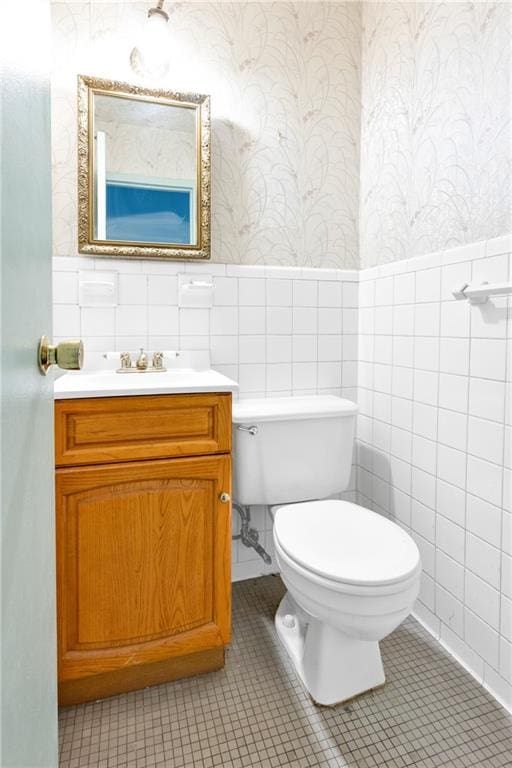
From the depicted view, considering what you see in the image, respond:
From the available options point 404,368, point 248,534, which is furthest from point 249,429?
point 404,368

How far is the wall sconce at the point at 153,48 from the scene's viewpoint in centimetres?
145

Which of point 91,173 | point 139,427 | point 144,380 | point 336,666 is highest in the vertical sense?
point 91,173

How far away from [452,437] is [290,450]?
0.52 meters

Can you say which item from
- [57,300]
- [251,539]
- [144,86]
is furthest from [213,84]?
[251,539]

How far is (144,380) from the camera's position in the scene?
60.0 inches

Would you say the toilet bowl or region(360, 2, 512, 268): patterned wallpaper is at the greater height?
region(360, 2, 512, 268): patterned wallpaper

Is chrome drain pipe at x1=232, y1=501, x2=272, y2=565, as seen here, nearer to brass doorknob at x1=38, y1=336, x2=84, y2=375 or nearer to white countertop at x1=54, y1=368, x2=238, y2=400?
white countertop at x1=54, y1=368, x2=238, y2=400

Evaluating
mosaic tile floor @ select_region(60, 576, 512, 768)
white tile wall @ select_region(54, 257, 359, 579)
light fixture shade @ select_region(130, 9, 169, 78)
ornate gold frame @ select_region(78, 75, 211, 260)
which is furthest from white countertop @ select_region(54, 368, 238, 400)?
light fixture shade @ select_region(130, 9, 169, 78)

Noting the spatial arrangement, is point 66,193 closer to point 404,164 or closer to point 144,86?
point 144,86

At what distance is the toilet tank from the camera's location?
149 centimetres

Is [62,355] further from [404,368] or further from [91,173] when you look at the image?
[404,368]

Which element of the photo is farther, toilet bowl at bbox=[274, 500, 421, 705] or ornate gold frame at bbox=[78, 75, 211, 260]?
ornate gold frame at bbox=[78, 75, 211, 260]

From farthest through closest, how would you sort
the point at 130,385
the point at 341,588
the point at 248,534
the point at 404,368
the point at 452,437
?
the point at 248,534 < the point at 404,368 < the point at 452,437 < the point at 130,385 < the point at 341,588

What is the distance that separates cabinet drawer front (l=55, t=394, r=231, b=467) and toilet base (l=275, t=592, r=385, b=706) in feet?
1.97
